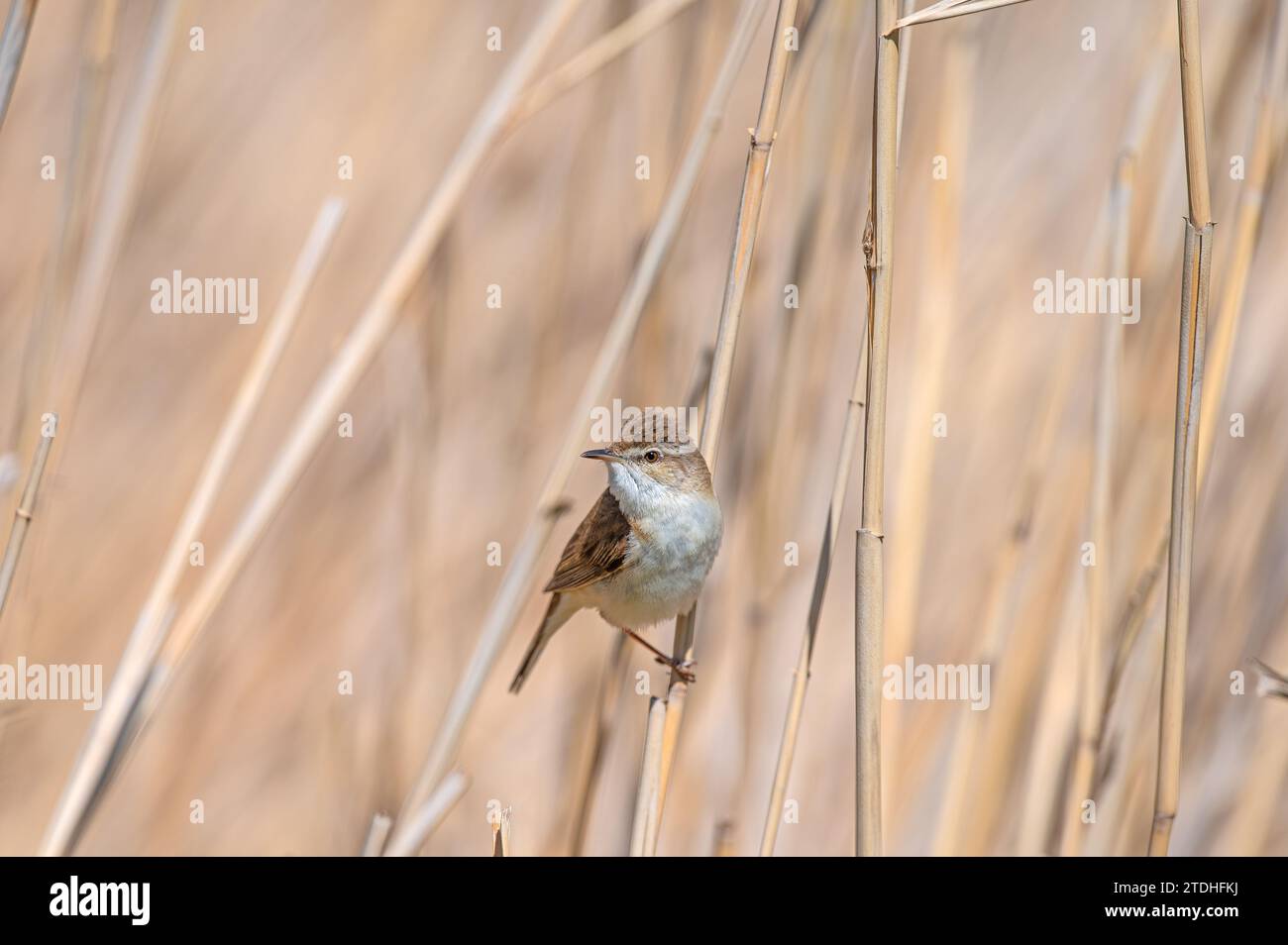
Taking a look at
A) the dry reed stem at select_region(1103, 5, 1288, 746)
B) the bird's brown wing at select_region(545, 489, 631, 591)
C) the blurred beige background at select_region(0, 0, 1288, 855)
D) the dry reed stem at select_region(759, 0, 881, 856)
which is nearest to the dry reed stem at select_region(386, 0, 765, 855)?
the blurred beige background at select_region(0, 0, 1288, 855)

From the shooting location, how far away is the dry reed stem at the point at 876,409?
155cm

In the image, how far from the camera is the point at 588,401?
2.03 m

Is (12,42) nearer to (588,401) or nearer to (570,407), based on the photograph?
(588,401)

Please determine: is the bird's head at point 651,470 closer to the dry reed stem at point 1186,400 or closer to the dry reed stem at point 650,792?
the dry reed stem at point 650,792

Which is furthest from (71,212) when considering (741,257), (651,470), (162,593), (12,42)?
(651,470)

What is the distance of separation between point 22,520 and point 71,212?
62 centimetres

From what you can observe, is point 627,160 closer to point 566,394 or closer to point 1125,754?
point 566,394

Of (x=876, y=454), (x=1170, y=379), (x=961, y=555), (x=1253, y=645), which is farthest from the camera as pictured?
(x=961, y=555)

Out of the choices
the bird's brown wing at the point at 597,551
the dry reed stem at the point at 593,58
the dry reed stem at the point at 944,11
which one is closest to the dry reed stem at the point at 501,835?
the bird's brown wing at the point at 597,551

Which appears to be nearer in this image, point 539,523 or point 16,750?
point 539,523

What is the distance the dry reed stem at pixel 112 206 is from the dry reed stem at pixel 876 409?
127 centimetres

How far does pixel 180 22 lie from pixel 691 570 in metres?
1.60

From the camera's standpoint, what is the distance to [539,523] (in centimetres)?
202
